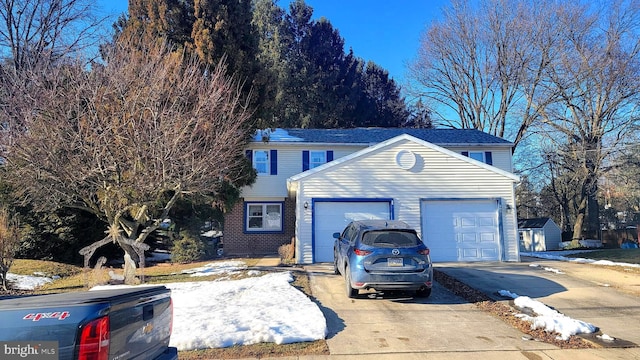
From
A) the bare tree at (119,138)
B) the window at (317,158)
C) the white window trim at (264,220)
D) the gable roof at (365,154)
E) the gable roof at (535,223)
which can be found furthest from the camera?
the gable roof at (535,223)

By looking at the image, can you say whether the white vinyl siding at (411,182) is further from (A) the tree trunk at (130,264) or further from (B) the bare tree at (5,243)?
(B) the bare tree at (5,243)

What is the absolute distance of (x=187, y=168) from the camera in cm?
1170

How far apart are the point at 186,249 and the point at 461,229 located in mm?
10778

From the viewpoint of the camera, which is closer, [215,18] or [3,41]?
[215,18]

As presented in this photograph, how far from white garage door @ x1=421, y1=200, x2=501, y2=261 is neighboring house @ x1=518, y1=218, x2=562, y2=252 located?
76.2 feet

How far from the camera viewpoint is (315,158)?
21.4m

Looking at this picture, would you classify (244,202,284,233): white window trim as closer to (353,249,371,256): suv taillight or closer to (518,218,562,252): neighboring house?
(353,249,371,256): suv taillight

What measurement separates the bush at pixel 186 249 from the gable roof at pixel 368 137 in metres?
5.59

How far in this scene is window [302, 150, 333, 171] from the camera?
21.2m

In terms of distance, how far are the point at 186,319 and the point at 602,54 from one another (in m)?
28.6

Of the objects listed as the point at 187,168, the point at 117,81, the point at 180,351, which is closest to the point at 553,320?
the point at 180,351

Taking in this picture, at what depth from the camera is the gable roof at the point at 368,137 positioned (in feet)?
70.6

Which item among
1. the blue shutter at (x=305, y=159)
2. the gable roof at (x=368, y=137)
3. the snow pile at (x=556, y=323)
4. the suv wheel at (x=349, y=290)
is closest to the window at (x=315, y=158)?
the blue shutter at (x=305, y=159)

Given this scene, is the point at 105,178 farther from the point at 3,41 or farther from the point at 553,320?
the point at 3,41
